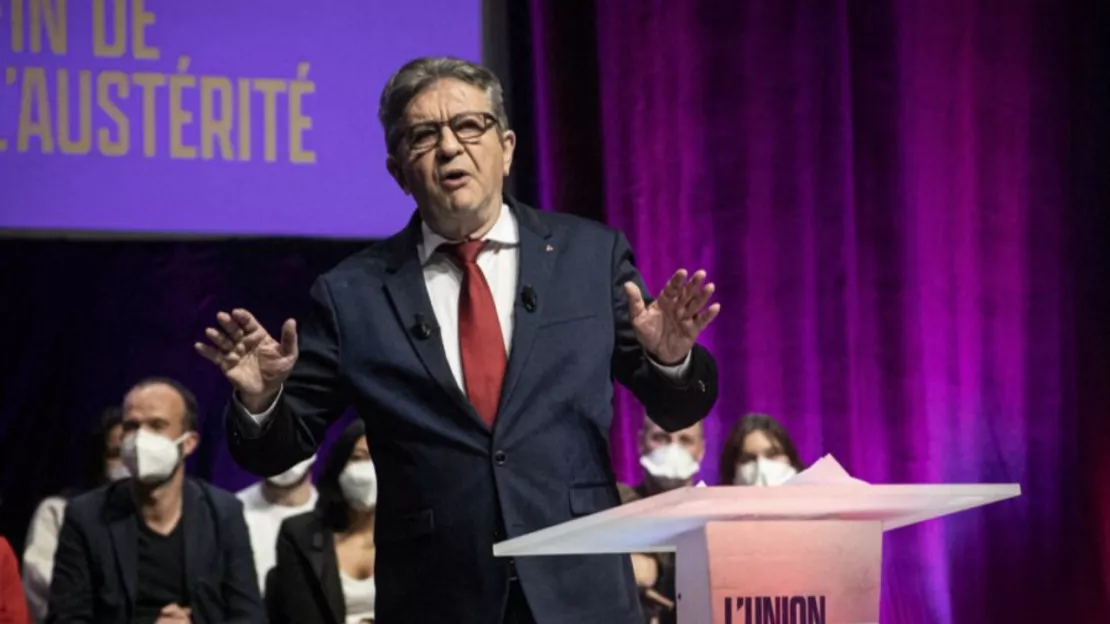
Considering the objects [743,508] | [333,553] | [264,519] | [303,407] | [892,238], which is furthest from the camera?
[892,238]

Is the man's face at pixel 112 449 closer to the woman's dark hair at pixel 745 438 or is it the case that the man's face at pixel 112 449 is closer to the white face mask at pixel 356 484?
the white face mask at pixel 356 484

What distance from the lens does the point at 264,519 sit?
5348 millimetres

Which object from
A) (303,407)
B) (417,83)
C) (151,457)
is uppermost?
(417,83)

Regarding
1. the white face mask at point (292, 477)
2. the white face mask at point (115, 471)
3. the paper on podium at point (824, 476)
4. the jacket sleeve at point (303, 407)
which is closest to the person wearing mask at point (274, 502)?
the white face mask at point (292, 477)

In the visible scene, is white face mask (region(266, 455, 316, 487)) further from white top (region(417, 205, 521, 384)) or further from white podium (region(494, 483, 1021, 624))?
white podium (region(494, 483, 1021, 624))

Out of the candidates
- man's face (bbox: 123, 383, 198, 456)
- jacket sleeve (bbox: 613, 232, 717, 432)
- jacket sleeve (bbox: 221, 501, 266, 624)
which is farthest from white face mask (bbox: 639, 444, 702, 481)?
jacket sleeve (bbox: 613, 232, 717, 432)

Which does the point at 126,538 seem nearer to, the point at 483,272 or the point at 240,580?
the point at 240,580

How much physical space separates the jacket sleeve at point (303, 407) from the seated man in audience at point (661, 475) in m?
2.84

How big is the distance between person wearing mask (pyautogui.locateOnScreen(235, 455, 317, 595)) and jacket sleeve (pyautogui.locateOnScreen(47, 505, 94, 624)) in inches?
34.1

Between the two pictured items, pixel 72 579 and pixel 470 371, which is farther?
pixel 72 579

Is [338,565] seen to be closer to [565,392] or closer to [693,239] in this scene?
[693,239]

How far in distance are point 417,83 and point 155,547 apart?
2594 mm

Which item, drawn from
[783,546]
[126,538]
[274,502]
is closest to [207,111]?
[274,502]

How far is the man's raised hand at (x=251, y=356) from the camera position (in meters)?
2.08
